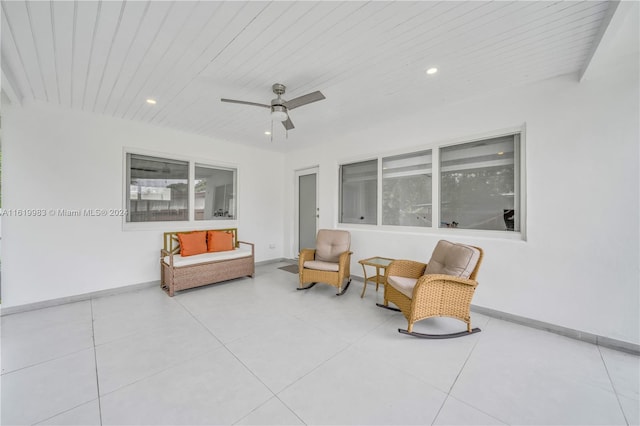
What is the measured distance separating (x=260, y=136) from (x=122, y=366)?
3.72 meters

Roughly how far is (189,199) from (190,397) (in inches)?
140

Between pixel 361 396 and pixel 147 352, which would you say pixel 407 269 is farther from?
pixel 147 352

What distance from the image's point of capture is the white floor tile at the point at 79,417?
56.2 inches

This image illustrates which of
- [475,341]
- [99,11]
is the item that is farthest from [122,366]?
[475,341]

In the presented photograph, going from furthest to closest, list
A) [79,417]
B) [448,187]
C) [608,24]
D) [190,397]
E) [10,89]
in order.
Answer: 1. [448,187]
2. [10,89]
3. [608,24]
4. [190,397]
5. [79,417]

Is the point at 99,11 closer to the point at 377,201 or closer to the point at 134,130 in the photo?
the point at 134,130

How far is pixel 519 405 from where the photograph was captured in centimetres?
158

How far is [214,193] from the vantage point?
4855mm

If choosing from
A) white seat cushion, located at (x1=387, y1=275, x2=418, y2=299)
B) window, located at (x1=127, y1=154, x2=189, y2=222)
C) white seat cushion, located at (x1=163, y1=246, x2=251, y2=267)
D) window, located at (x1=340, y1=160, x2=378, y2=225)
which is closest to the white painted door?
window, located at (x1=340, y1=160, x2=378, y2=225)

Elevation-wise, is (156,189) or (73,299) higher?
(156,189)

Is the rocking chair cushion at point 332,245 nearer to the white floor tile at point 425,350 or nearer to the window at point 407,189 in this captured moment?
the window at point 407,189

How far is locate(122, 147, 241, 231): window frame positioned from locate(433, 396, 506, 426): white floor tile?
4.38m

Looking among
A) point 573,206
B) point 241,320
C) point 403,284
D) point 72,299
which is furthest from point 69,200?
point 573,206

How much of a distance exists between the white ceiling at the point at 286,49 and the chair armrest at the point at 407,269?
2070mm
